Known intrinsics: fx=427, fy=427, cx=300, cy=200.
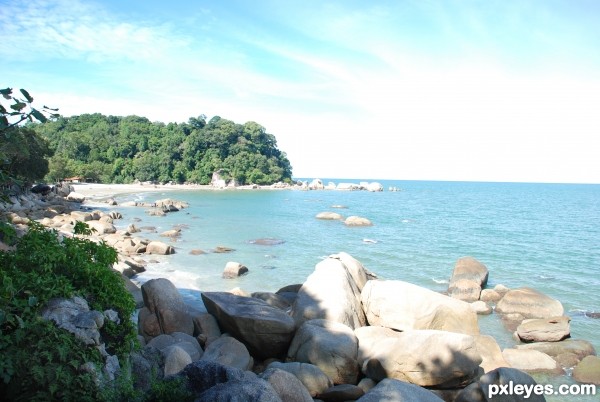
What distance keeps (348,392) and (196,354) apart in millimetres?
3213

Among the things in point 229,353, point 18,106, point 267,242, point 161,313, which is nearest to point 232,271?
point 267,242

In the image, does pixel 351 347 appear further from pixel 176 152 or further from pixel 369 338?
pixel 176 152

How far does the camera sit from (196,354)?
8.88m

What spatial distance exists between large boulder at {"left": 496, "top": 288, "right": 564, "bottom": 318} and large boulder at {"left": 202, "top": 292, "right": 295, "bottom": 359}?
1072cm

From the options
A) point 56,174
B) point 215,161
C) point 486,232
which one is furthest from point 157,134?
point 486,232

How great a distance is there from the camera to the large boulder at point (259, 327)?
984 cm

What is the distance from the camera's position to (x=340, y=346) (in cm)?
913

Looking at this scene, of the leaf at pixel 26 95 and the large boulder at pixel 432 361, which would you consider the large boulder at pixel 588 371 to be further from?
the leaf at pixel 26 95

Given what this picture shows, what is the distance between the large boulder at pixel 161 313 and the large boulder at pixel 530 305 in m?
12.6

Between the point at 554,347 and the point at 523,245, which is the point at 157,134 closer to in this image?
the point at 523,245

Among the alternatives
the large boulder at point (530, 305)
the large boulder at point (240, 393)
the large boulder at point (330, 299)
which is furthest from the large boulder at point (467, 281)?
the large boulder at point (240, 393)

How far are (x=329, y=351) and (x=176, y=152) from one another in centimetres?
10938

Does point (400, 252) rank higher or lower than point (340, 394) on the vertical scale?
lower

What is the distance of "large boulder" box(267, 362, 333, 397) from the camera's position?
794 centimetres
